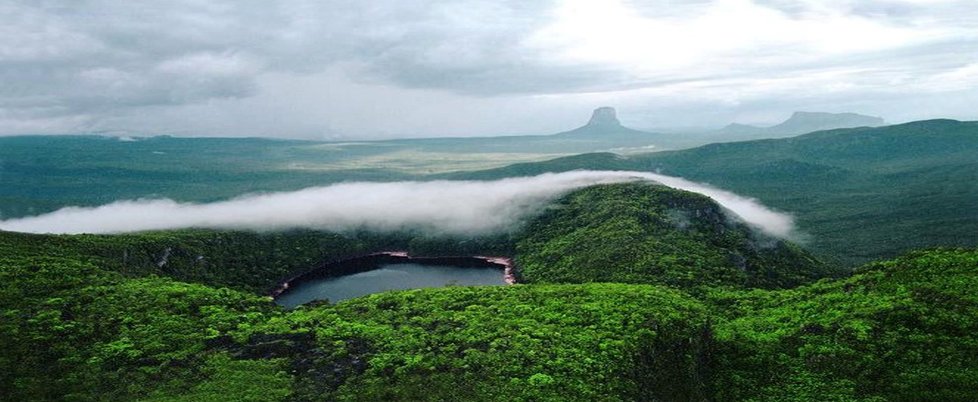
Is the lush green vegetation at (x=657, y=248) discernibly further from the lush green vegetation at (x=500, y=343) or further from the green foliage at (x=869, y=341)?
the green foliage at (x=869, y=341)

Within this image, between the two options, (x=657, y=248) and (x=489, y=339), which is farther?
(x=657, y=248)

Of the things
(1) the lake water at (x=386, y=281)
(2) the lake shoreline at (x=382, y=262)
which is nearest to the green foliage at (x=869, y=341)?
(2) the lake shoreline at (x=382, y=262)

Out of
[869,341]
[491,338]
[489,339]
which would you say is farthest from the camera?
[491,338]

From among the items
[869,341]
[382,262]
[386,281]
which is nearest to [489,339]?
[869,341]

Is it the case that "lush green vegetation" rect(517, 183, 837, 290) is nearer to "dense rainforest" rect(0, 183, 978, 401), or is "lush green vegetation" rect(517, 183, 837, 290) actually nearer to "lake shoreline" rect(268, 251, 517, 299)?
"lake shoreline" rect(268, 251, 517, 299)

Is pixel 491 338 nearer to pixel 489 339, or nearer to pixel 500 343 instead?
pixel 489 339

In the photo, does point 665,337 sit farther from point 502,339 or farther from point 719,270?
point 719,270

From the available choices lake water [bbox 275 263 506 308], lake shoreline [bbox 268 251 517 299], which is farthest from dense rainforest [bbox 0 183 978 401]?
lake shoreline [bbox 268 251 517 299]
